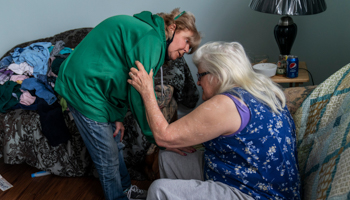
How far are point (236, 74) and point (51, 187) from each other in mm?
1511

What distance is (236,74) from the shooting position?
1.17 m

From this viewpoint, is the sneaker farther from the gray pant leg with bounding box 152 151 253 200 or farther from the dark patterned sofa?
the gray pant leg with bounding box 152 151 253 200

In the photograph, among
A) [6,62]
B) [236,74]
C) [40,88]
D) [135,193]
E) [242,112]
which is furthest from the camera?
[6,62]

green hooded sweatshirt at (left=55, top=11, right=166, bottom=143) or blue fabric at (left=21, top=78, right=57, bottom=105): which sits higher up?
green hooded sweatshirt at (left=55, top=11, right=166, bottom=143)

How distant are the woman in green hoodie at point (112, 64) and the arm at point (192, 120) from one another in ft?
0.24

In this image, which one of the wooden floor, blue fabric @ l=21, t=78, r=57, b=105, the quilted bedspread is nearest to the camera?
the quilted bedspread

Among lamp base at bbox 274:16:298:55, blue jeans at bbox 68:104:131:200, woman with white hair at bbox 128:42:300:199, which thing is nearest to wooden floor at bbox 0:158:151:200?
blue jeans at bbox 68:104:131:200

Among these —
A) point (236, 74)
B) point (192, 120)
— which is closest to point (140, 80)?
point (192, 120)

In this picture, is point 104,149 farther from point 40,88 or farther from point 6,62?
point 6,62

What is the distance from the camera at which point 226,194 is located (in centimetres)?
112

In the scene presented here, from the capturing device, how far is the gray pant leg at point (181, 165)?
138 cm

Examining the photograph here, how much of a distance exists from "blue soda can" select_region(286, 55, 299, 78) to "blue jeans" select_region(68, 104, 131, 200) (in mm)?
1194

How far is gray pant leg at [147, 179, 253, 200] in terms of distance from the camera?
1115 mm

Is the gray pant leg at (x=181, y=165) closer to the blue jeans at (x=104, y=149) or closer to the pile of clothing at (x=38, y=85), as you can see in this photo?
the blue jeans at (x=104, y=149)
